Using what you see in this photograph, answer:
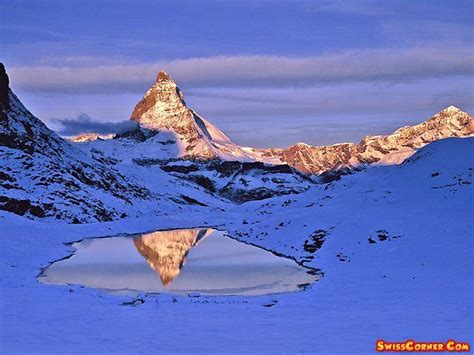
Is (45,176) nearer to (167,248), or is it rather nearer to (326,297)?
(167,248)

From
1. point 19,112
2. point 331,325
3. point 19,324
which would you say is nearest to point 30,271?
point 19,324

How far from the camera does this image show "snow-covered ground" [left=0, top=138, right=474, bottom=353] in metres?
20.7

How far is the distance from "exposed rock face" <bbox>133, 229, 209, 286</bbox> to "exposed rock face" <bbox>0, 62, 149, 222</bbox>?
26.6 m

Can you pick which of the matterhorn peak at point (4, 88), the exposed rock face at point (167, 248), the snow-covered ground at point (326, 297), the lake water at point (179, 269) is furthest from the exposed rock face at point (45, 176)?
the snow-covered ground at point (326, 297)

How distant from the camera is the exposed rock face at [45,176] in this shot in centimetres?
9581

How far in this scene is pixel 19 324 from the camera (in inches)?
905

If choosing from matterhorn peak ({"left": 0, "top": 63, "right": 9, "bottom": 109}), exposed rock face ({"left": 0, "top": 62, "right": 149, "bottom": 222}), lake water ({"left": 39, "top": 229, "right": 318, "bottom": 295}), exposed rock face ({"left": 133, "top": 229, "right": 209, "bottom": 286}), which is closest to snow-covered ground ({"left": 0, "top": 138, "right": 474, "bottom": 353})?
lake water ({"left": 39, "top": 229, "right": 318, "bottom": 295})

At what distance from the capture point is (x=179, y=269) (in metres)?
44.4

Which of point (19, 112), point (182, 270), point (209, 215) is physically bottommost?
point (182, 270)

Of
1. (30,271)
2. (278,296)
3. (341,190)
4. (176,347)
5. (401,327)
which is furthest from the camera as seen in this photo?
(341,190)

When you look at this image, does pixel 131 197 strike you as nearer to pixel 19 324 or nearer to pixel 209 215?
pixel 209 215

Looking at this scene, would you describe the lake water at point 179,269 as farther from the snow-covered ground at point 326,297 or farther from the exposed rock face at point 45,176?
the exposed rock face at point 45,176

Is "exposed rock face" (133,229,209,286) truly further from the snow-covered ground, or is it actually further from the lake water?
the snow-covered ground

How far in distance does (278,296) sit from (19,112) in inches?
5205
